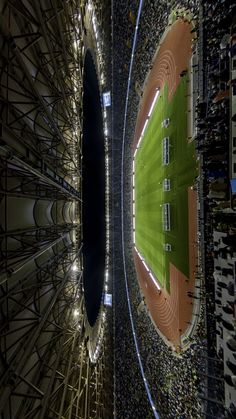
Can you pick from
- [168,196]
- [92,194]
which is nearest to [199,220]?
[168,196]

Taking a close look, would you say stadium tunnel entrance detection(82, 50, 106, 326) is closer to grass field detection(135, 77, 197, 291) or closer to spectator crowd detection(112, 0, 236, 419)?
spectator crowd detection(112, 0, 236, 419)

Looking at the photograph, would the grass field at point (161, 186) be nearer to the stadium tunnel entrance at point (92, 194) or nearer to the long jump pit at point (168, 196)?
the long jump pit at point (168, 196)

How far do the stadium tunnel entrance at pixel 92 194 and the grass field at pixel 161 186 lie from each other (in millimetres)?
3378

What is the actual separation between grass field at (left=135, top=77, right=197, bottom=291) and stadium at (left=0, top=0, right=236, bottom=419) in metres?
0.16

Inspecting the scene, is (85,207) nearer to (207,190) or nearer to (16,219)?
(207,190)

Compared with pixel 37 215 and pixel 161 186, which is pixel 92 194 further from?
pixel 37 215

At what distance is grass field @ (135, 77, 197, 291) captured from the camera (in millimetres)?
14521

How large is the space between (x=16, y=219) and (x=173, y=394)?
13.6m

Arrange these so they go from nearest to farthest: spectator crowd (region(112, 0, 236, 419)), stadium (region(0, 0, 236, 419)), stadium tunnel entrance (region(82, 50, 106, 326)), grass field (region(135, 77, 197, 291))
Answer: stadium (region(0, 0, 236, 419)) → spectator crowd (region(112, 0, 236, 419)) → grass field (region(135, 77, 197, 291)) → stadium tunnel entrance (region(82, 50, 106, 326))

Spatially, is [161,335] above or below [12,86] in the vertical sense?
below

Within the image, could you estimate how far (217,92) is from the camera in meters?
11.6

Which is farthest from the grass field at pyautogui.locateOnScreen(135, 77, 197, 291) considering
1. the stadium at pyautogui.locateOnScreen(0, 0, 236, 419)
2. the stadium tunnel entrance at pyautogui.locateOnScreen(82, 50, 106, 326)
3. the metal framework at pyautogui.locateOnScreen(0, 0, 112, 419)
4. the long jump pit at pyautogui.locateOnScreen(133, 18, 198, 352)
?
the metal framework at pyautogui.locateOnScreen(0, 0, 112, 419)

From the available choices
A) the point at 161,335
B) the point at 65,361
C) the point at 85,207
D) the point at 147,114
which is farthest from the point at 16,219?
the point at 147,114

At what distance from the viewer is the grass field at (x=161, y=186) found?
14.5 metres
